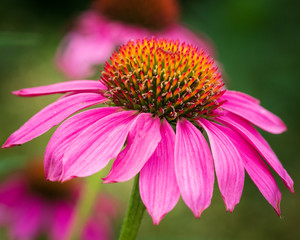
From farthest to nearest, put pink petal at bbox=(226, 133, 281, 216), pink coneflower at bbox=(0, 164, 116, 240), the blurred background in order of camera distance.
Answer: the blurred background, pink coneflower at bbox=(0, 164, 116, 240), pink petal at bbox=(226, 133, 281, 216)

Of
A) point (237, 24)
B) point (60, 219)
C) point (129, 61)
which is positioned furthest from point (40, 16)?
point (129, 61)

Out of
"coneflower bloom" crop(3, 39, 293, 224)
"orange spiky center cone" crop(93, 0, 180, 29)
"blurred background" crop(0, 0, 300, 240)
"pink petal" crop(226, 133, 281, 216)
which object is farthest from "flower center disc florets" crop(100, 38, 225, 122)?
"blurred background" crop(0, 0, 300, 240)

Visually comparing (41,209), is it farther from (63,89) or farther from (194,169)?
(194,169)

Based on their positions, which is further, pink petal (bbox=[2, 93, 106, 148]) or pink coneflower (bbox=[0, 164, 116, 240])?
pink coneflower (bbox=[0, 164, 116, 240])

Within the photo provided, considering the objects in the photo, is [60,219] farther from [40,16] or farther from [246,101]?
[40,16]

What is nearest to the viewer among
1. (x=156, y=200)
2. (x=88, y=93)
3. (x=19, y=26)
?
(x=156, y=200)

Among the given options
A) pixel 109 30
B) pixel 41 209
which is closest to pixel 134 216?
pixel 41 209

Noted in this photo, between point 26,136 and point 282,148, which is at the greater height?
point 26,136

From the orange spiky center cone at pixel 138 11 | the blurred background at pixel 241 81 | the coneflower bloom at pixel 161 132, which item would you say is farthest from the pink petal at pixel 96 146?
the blurred background at pixel 241 81

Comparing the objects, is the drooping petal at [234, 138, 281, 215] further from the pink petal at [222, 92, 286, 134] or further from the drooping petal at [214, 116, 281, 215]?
the pink petal at [222, 92, 286, 134]
